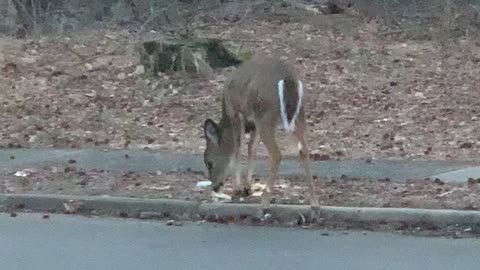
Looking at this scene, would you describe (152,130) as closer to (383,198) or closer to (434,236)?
(383,198)

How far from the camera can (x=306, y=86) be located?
16719 millimetres

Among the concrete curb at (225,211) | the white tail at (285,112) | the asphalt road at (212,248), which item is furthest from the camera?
the white tail at (285,112)

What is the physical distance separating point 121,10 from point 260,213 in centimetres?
1281

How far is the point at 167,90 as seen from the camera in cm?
1681

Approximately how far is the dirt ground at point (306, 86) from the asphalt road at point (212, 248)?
3858 mm

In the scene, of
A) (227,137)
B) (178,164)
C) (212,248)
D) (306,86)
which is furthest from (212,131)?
(306,86)

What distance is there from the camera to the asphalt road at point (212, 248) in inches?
338

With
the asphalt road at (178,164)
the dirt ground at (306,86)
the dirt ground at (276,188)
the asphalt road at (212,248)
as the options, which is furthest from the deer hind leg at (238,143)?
the dirt ground at (306,86)

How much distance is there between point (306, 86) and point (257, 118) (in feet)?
20.8

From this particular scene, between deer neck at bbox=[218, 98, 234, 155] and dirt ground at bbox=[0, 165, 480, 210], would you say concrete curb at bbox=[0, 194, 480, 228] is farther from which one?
deer neck at bbox=[218, 98, 234, 155]

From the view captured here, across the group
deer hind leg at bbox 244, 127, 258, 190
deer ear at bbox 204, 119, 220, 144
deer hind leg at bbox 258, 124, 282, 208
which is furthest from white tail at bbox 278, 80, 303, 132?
deer ear at bbox 204, 119, 220, 144

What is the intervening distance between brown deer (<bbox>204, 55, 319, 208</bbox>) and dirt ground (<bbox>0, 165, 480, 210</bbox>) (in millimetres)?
314

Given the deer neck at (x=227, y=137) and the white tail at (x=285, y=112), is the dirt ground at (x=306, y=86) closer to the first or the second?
the deer neck at (x=227, y=137)

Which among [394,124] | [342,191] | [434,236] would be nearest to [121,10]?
[394,124]
